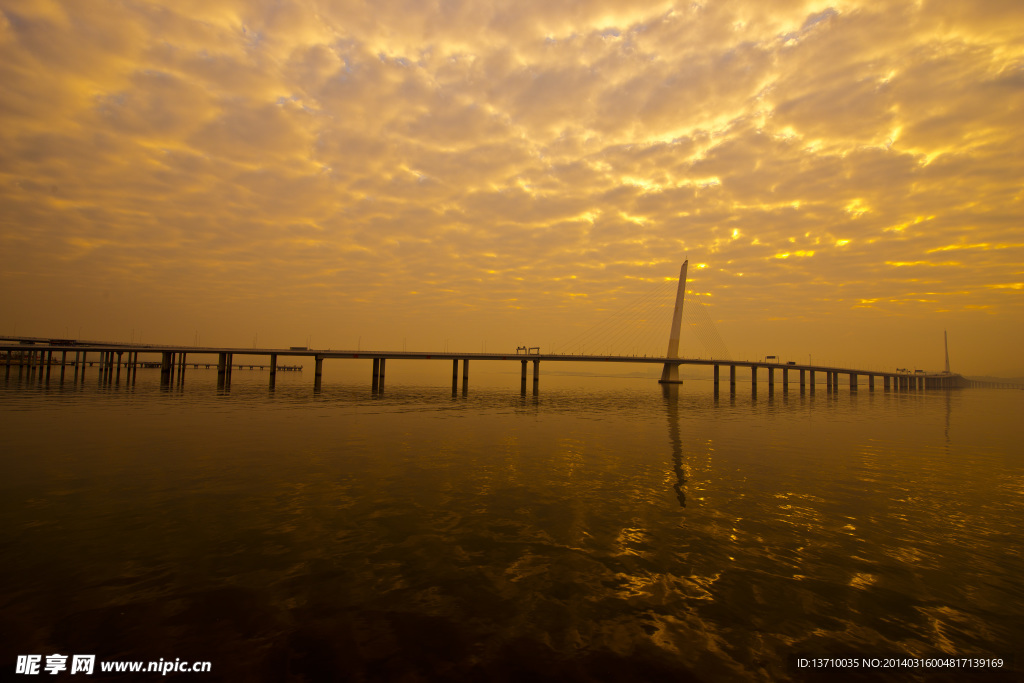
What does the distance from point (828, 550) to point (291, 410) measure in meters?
42.5

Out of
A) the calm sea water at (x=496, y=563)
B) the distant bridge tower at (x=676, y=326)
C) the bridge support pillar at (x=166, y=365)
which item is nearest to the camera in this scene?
the calm sea water at (x=496, y=563)

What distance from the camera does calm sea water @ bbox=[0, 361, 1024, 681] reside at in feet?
21.6

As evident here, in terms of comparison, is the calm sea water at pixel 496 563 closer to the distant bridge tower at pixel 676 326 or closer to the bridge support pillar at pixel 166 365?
the bridge support pillar at pixel 166 365

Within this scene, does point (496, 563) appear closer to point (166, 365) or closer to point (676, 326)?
point (166, 365)

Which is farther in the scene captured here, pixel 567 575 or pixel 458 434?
pixel 458 434

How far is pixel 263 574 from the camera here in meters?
8.87

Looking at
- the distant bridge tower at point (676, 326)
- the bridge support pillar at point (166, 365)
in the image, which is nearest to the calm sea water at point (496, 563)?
the bridge support pillar at point (166, 365)

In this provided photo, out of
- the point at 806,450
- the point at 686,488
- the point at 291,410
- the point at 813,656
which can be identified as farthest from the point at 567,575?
the point at 291,410

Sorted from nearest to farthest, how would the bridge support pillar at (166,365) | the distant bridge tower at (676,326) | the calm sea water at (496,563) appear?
1. the calm sea water at (496,563)
2. the bridge support pillar at (166,365)
3. the distant bridge tower at (676,326)

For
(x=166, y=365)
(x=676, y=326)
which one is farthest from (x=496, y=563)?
(x=676, y=326)

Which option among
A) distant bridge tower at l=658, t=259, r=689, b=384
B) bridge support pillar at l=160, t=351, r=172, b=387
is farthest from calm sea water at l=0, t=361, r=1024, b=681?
distant bridge tower at l=658, t=259, r=689, b=384

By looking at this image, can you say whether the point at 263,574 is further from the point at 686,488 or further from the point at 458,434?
the point at 458,434

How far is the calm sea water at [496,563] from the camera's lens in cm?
657

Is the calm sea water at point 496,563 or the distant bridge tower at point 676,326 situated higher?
the distant bridge tower at point 676,326
